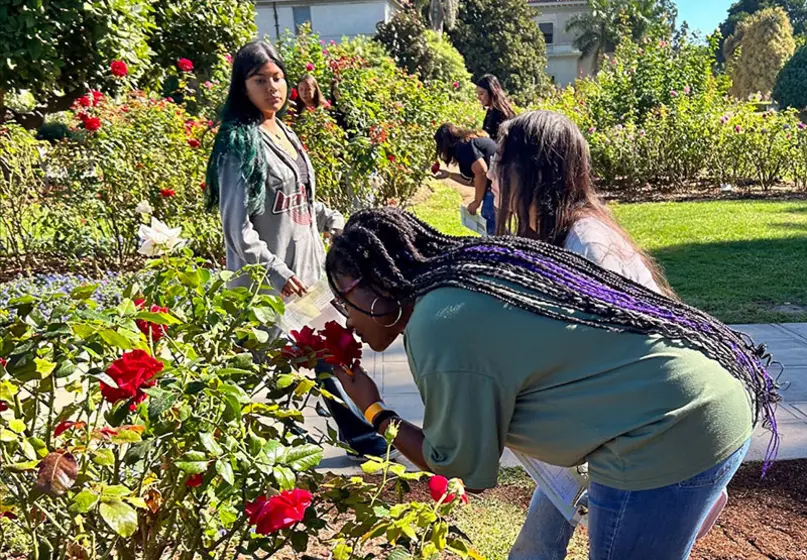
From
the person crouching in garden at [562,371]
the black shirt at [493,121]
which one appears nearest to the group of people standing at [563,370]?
the person crouching in garden at [562,371]

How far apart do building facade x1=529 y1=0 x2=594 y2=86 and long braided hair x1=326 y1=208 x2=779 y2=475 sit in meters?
50.6

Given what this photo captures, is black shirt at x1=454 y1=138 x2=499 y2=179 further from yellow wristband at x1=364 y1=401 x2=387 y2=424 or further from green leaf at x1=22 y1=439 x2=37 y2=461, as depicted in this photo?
green leaf at x1=22 y1=439 x2=37 y2=461

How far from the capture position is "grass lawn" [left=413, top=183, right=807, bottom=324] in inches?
250

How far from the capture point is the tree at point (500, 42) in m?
33.0

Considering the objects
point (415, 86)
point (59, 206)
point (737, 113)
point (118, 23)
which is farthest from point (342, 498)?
point (737, 113)

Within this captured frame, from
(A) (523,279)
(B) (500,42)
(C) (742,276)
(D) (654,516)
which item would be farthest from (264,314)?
(B) (500,42)

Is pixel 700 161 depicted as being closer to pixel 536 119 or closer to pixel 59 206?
pixel 59 206

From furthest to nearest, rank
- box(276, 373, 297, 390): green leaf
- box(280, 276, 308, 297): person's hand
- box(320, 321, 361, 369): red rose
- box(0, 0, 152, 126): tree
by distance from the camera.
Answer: box(0, 0, 152, 126): tree → box(280, 276, 308, 297): person's hand → box(320, 321, 361, 369): red rose → box(276, 373, 297, 390): green leaf

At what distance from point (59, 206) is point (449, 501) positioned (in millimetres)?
6137

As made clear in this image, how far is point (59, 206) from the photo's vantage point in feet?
22.1

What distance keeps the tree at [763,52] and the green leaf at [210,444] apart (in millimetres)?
45642

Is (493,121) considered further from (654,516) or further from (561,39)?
(561,39)

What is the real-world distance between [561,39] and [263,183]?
51.2 metres

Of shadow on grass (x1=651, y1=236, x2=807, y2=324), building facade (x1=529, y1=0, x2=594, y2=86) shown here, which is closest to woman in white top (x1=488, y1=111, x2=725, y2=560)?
shadow on grass (x1=651, y1=236, x2=807, y2=324)
